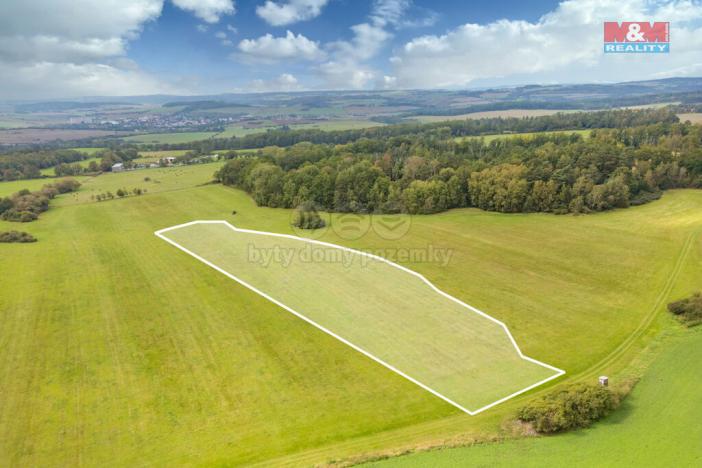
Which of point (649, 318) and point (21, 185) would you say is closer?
point (649, 318)

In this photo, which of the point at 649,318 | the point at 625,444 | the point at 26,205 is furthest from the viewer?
the point at 26,205

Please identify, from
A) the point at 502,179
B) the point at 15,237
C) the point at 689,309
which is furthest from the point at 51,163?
the point at 689,309

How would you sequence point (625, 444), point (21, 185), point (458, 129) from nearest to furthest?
point (625, 444)
point (21, 185)
point (458, 129)

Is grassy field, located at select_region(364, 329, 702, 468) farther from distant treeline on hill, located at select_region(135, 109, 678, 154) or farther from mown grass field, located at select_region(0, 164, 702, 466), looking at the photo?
distant treeline on hill, located at select_region(135, 109, 678, 154)

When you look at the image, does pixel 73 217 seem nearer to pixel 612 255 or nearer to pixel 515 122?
pixel 612 255

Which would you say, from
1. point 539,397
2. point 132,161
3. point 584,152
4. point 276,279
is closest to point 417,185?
point 584,152

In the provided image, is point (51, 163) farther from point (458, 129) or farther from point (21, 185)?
point (458, 129)

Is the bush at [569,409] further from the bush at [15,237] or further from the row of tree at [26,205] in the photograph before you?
the row of tree at [26,205]
